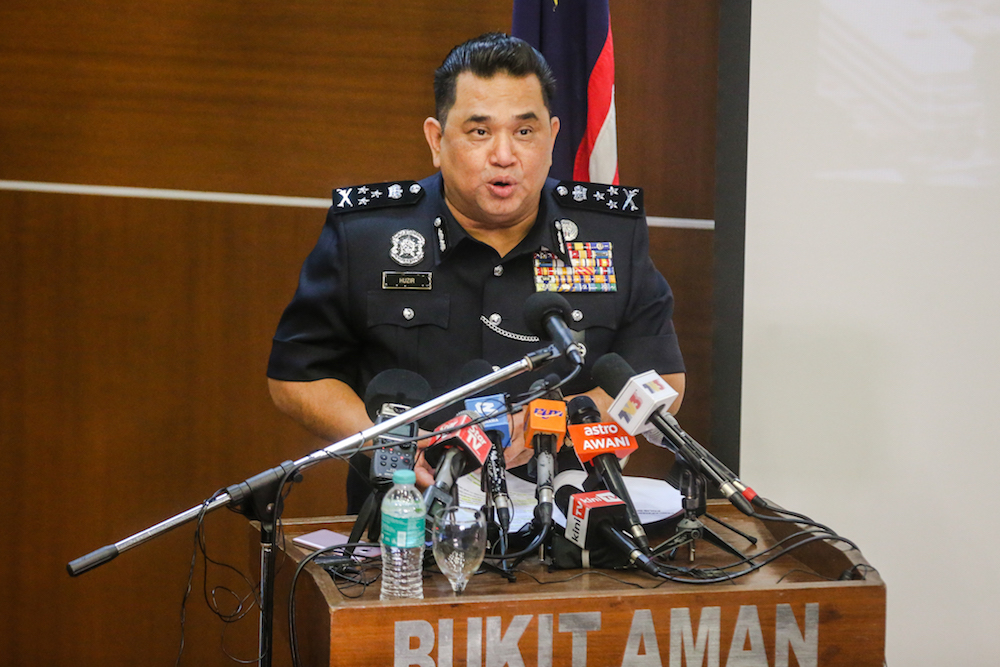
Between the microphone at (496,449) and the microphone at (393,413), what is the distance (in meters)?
0.09

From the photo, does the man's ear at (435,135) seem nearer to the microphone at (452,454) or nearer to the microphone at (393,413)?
the microphone at (393,413)

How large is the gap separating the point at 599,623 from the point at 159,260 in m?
2.00

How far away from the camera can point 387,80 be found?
285 centimetres

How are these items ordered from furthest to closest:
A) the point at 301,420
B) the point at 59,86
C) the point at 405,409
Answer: the point at 59,86, the point at 301,420, the point at 405,409

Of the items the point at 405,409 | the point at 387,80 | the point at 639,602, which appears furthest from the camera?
the point at 387,80

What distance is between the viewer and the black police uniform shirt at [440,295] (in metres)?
2.03

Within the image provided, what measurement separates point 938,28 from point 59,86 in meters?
2.60

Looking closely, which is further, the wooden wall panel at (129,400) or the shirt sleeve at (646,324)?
the wooden wall panel at (129,400)

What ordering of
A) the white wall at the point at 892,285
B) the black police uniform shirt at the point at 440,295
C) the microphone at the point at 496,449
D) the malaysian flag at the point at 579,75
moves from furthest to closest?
the white wall at the point at 892,285
the malaysian flag at the point at 579,75
the black police uniform shirt at the point at 440,295
the microphone at the point at 496,449

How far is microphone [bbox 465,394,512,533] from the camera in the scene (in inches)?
53.9

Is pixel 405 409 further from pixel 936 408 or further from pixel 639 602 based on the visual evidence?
pixel 936 408

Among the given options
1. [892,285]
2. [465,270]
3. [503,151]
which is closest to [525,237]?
[465,270]

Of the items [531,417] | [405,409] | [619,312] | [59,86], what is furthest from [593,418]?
[59,86]

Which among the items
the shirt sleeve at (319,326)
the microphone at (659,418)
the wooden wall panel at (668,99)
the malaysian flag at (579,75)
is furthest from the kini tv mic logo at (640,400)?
the wooden wall panel at (668,99)
